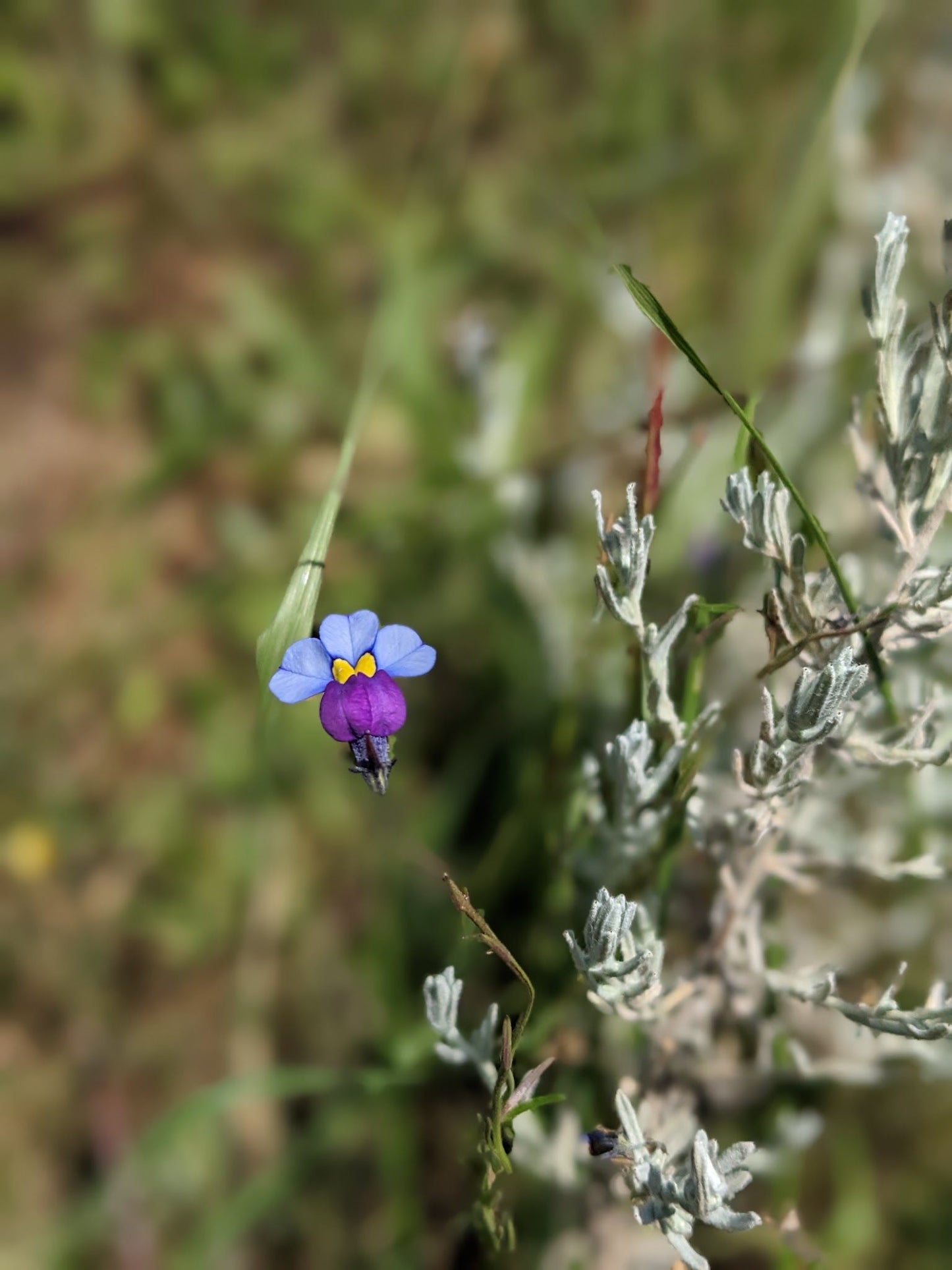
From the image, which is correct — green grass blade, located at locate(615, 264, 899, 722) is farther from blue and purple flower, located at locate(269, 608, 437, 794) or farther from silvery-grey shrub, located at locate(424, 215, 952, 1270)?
blue and purple flower, located at locate(269, 608, 437, 794)

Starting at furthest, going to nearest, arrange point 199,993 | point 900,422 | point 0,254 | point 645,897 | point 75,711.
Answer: point 0,254, point 75,711, point 199,993, point 645,897, point 900,422

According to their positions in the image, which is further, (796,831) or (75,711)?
(75,711)

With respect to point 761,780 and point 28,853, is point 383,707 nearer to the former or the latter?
point 761,780

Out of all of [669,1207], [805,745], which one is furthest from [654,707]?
[669,1207]

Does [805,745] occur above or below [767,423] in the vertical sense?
below

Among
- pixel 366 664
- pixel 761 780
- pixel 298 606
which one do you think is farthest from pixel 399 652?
pixel 761 780

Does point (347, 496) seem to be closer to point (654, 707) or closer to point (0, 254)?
point (0, 254)

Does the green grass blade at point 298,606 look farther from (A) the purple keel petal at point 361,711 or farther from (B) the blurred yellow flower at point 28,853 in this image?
(B) the blurred yellow flower at point 28,853

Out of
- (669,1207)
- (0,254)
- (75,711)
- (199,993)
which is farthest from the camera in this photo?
(0,254)
